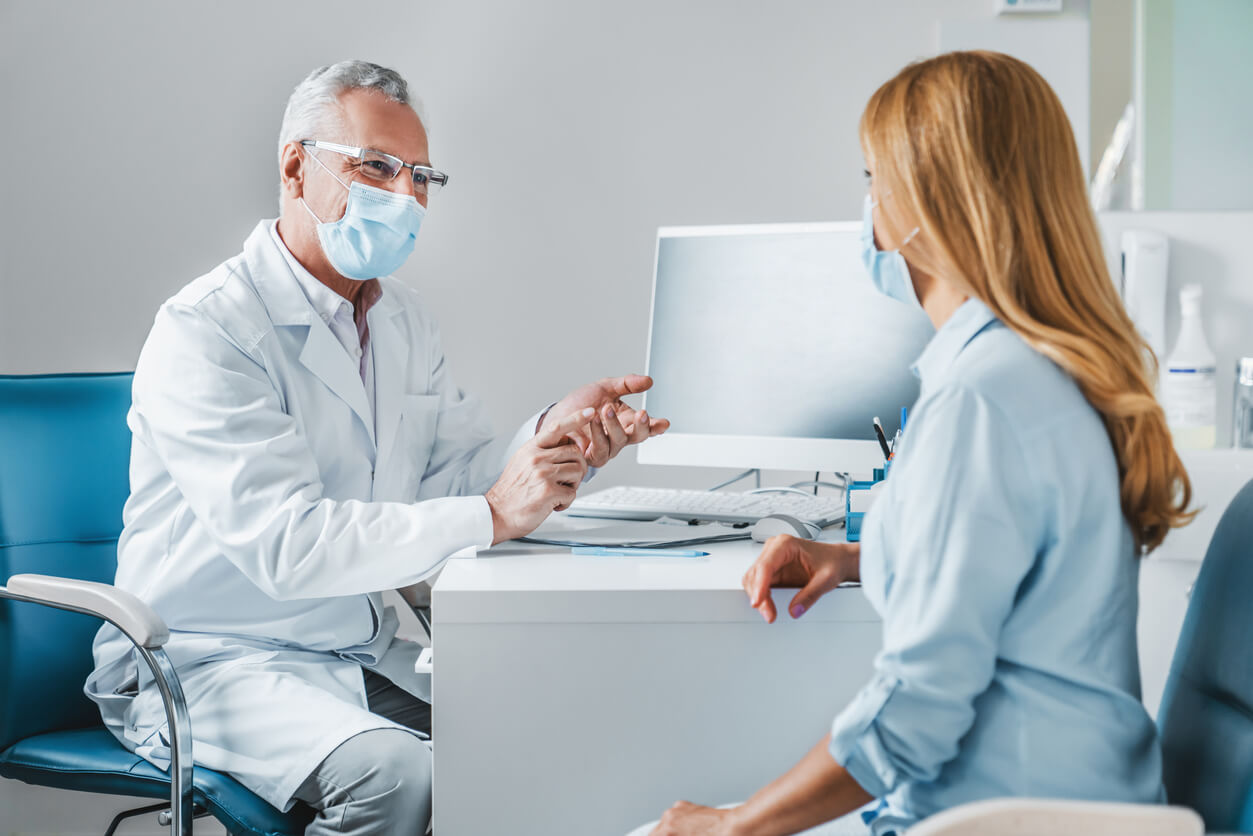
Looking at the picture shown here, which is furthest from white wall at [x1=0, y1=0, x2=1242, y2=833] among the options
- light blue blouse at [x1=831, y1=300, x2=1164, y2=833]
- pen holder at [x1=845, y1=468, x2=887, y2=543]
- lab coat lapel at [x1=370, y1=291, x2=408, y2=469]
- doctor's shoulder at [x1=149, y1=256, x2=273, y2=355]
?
light blue blouse at [x1=831, y1=300, x2=1164, y2=833]

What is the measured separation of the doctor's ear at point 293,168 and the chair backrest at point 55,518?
394 millimetres

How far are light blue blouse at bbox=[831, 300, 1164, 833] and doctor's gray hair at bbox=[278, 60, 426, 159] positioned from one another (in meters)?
1.05

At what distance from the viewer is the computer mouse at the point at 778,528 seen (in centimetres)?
130

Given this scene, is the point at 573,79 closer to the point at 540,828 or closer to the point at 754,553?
the point at 754,553

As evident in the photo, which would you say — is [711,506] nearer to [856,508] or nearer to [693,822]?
[856,508]

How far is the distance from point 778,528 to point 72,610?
34.6 inches

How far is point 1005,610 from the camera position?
747 mm

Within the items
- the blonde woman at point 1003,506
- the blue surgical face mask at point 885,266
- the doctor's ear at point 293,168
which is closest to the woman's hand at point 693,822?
the blonde woman at point 1003,506

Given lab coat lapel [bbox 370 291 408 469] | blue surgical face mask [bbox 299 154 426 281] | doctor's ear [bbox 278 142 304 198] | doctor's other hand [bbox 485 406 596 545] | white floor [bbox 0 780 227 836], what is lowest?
white floor [bbox 0 780 227 836]

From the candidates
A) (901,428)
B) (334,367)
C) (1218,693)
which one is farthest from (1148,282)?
(334,367)

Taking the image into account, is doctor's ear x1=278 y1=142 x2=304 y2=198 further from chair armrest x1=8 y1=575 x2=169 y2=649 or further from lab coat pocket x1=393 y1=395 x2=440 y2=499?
chair armrest x1=8 y1=575 x2=169 y2=649

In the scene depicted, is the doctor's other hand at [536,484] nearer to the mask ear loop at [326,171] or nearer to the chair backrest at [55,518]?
the mask ear loop at [326,171]

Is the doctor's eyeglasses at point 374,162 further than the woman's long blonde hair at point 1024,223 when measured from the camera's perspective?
Yes

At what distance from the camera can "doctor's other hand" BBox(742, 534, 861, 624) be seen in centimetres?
106
